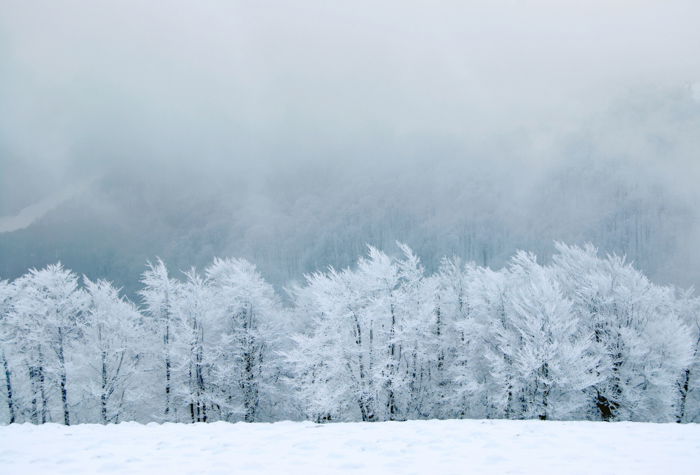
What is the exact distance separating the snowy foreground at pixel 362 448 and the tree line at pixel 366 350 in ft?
41.2

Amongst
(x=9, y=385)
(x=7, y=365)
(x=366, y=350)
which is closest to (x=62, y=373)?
(x=7, y=365)

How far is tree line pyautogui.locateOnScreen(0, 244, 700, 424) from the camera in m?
26.4

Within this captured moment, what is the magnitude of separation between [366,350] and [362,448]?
16.1 m

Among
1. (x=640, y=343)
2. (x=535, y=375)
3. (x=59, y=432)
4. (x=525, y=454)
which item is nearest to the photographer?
(x=525, y=454)

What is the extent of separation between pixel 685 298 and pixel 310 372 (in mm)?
40878

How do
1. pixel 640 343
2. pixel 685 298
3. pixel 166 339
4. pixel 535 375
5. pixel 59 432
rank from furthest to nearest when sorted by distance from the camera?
pixel 685 298
pixel 166 339
pixel 640 343
pixel 535 375
pixel 59 432

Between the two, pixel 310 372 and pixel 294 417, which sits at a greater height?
pixel 310 372

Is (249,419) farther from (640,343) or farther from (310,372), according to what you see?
(640,343)

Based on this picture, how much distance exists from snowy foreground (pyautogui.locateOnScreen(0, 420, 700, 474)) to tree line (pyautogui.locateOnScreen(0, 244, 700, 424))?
1255 cm

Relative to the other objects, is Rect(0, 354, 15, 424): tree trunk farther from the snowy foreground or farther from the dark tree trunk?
the snowy foreground

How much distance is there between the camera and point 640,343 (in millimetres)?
26828

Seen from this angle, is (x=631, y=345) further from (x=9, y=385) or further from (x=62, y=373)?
(x=9, y=385)

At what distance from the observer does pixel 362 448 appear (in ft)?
35.7

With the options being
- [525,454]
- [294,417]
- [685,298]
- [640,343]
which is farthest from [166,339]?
[685,298]
